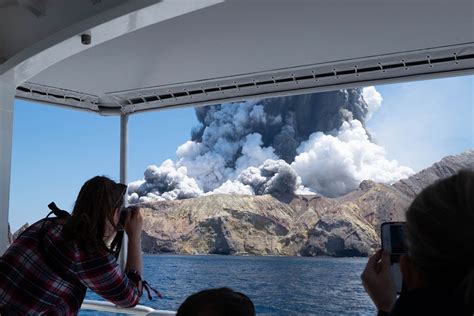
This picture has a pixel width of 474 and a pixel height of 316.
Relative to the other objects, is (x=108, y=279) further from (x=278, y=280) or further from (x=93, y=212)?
(x=278, y=280)

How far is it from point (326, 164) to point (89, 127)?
12.9m

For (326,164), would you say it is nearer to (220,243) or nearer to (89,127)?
(220,243)

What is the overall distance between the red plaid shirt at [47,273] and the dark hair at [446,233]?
0.88 metres

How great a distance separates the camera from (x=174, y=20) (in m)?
2.59

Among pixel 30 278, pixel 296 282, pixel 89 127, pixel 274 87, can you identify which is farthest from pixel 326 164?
pixel 30 278

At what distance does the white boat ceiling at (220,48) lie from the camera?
6.81 feet

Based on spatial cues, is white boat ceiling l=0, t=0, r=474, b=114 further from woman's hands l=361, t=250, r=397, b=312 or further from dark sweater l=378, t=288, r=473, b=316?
dark sweater l=378, t=288, r=473, b=316

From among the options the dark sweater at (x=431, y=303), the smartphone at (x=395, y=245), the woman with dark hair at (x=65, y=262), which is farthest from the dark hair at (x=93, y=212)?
the dark sweater at (x=431, y=303)

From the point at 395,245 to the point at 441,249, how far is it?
232 millimetres

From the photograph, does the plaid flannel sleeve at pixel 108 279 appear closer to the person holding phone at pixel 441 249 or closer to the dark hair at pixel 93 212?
the dark hair at pixel 93 212


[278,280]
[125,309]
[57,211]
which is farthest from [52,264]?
[278,280]

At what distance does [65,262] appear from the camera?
1318 millimetres

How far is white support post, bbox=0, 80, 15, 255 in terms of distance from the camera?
231 centimetres

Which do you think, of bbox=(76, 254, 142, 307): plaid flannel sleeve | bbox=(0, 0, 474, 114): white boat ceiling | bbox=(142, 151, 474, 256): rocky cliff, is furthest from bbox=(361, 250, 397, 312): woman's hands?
bbox=(142, 151, 474, 256): rocky cliff
